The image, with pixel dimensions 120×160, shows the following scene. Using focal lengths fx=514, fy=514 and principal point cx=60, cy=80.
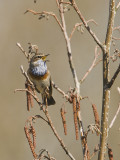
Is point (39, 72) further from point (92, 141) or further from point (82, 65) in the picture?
point (82, 65)

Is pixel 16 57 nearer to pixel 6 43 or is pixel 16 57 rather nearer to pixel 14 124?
pixel 6 43

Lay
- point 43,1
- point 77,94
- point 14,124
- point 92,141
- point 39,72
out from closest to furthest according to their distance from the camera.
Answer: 1. point 77,94
2. point 39,72
3. point 92,141
4. point 14,124
5. point 43,1

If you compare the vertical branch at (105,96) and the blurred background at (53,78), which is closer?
the vertical branch at (105,96)

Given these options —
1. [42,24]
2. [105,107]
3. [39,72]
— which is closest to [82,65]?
[42,24]

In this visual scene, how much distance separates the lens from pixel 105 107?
133 inches

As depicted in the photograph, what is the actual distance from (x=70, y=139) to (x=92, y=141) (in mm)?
1035

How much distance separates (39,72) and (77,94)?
8.49 ft

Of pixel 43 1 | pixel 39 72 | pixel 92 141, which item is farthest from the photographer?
pixel 43 1

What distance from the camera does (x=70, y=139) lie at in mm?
12609

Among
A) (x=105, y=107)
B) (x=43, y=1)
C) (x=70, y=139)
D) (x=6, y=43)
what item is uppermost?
(x=43, y=1)

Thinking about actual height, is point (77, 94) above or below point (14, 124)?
above

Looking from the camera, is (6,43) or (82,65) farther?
(82,65)

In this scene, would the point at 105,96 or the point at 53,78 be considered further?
the point at 53,78

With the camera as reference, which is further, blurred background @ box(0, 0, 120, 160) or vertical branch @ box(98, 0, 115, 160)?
blurred background @ box(0, 0, 120, 160)
